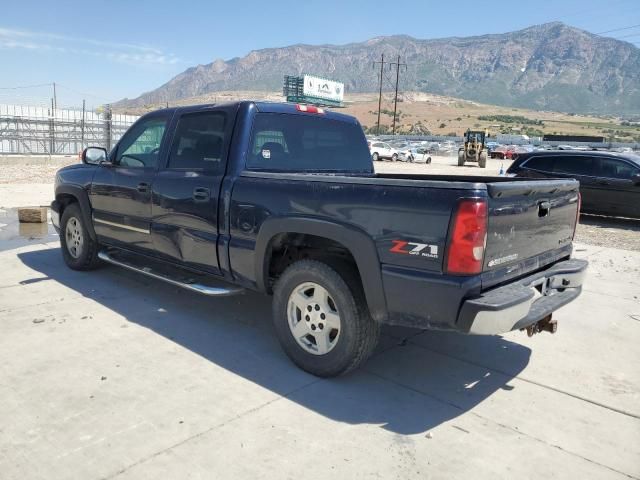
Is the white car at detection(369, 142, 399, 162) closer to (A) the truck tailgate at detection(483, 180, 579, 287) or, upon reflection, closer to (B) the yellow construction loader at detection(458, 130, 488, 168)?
(B) the yellow construction loader at detection(458, 130, 488, 168)

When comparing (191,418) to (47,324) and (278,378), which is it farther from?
(47,324)

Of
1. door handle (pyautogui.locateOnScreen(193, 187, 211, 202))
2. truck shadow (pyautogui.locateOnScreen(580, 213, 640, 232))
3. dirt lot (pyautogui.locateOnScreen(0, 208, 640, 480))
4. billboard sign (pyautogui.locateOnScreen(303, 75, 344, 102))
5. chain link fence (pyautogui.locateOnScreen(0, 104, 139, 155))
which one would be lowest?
dirt lot (pyautogui.locateOnScreen(0, 208, 640, 480))

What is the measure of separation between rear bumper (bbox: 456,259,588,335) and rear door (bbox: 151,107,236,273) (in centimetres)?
221

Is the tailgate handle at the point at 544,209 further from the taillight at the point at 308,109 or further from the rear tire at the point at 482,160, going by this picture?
the rear tire at the point at 482,160

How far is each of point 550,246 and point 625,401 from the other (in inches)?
46.0

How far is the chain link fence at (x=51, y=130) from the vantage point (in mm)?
26375

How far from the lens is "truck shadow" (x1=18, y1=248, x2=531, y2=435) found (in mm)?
3490

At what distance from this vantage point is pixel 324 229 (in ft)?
11.7

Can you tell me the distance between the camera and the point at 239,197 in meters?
4.15

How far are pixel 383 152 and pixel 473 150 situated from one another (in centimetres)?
686

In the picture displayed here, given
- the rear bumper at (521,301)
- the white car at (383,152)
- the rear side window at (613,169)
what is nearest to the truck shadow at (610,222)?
the rear side window at (613,169)

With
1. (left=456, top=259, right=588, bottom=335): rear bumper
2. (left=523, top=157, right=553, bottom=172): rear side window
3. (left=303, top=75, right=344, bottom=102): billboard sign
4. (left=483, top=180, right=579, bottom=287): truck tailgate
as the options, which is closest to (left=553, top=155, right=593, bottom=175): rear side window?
(left=523, top=157, right=553, bottom=172): rear side window

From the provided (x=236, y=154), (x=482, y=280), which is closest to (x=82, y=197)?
(x=236, y=154)

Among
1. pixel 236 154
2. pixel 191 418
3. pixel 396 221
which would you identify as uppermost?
pixel 236 154
